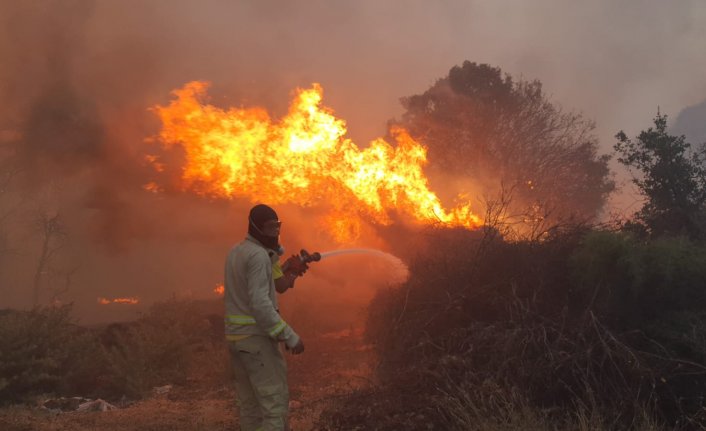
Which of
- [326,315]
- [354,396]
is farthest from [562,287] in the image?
[326,315]

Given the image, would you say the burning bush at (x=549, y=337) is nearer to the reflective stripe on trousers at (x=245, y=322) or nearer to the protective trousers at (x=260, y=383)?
the protective trousers at (x=260, y=383)

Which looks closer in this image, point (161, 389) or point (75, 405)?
point (75, 405)

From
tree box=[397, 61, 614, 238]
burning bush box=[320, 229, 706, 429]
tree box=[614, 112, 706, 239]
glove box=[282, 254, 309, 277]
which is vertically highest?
tree box=[397, 61, 614, 238]

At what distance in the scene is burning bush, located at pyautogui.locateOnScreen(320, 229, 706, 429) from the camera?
5082 millimetres

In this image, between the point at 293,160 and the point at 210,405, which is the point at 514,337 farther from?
the point at 293,160

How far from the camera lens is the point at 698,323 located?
5988mm

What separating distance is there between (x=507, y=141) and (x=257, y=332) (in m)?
21.1

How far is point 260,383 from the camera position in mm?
4012

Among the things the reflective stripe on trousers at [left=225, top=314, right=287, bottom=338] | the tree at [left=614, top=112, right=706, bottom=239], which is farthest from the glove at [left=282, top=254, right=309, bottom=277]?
the tree at [left=614, top=112, right=706, bottom=239]

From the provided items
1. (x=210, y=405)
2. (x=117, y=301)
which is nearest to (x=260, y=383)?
(x=210, y=405)

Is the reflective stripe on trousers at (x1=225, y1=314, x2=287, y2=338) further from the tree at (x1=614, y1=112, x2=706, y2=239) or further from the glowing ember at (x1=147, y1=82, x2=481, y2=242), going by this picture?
the tree at (x1=614, y1=112, x2=706, y2=239)

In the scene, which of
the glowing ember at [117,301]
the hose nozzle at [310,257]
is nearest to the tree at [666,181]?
the hose nozzle at [310,257]

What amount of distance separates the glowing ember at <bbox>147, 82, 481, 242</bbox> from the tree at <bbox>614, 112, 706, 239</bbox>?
4259mm

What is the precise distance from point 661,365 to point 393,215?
326 inches
